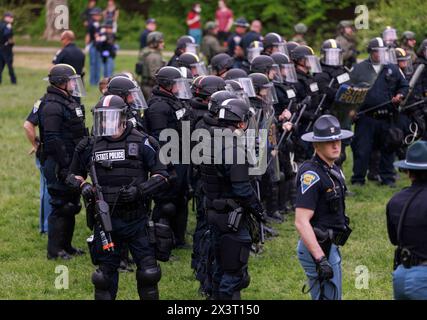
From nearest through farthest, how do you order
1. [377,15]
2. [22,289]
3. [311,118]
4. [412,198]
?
[412,198], [22,289], [311,118], [377,15]

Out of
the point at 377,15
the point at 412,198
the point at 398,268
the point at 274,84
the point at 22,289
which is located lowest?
the point at 22,289

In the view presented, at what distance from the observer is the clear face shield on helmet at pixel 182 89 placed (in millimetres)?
11070

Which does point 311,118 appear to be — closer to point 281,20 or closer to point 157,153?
point 157,153

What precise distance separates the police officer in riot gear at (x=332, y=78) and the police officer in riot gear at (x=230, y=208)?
521 centimetres

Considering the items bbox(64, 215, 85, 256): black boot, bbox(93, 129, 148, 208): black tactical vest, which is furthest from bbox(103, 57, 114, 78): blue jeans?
bbox(93, 129, 148, 208): black tactical vest

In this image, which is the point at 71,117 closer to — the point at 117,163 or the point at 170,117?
the point at 170,117

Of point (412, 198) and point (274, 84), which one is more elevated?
point (274, 84)

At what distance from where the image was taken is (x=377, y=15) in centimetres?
2484

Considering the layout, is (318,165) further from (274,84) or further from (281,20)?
(281,20)

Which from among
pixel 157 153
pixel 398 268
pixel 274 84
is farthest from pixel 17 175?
pixel 398 268

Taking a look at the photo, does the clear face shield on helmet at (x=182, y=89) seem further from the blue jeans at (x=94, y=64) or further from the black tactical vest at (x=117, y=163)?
the blue jeans at (x=94, y=64)
